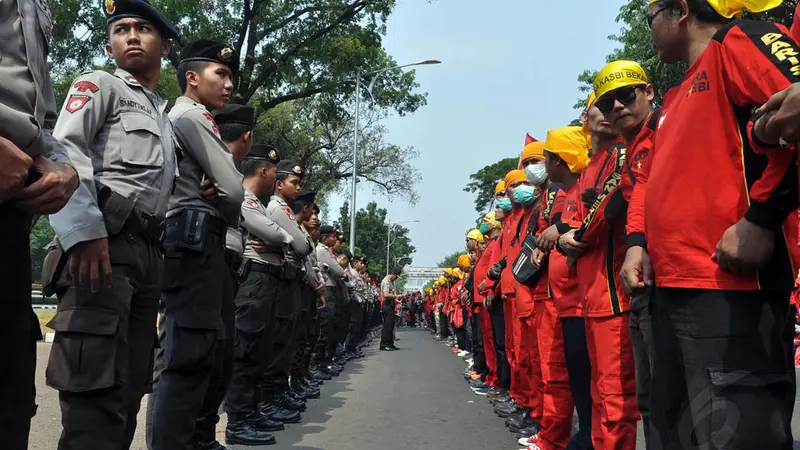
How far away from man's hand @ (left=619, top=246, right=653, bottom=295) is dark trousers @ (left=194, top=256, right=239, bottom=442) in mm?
2335

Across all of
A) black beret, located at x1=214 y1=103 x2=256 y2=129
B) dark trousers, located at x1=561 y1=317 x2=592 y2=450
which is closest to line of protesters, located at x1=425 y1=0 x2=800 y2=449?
dark trousers, located at x1=561 y1=317 x2=592 y2=450

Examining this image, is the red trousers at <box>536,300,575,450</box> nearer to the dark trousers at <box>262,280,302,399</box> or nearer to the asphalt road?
the asphalt road

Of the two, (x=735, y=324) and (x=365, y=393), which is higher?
(x=735, y=324)

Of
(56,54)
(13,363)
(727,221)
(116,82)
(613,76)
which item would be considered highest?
(56,54)

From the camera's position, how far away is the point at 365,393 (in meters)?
8.80

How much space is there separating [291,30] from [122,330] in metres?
16.3

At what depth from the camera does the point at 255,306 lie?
19.3 ft

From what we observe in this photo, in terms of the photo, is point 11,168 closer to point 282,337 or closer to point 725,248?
point 725,248

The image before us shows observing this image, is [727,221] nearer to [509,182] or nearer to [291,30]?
[509,182]

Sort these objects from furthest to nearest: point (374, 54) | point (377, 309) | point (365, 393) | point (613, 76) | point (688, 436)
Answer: point (377, 309) → point (374, 54) → point (365, 393) → point (613, 76) → point (688, 436)

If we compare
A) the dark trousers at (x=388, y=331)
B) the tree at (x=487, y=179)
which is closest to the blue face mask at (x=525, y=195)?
the dark trousers at (x=388, y=331)

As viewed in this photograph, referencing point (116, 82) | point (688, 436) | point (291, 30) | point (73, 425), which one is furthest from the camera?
point (291, 30)

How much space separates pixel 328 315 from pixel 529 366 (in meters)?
6.01

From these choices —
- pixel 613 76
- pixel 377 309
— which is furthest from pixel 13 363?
pixel 377 309
